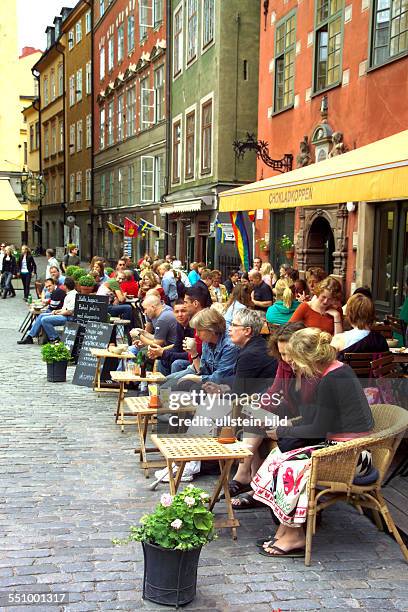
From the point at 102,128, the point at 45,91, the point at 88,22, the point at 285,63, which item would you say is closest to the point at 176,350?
the point at 285,63

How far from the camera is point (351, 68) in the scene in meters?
12.2

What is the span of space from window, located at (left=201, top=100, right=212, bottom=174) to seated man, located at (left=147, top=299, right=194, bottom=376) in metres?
13.9

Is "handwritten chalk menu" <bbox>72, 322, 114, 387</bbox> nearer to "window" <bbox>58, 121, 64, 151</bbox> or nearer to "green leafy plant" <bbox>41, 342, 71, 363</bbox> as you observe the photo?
"green leafy plant" <bbox>41, 342, 71, 363</bbox>

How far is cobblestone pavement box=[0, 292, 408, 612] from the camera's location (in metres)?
3.96

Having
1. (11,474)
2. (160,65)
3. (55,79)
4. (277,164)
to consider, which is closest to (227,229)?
(277,164)

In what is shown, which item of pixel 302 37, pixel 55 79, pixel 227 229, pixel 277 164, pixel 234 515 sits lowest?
pixel 234 515

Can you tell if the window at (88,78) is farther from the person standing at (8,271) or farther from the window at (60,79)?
the person standing at (8,271)

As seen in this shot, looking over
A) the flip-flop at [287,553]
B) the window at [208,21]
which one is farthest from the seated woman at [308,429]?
the window at [208,21]

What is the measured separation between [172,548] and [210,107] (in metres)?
19.0

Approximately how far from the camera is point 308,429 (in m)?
4.60

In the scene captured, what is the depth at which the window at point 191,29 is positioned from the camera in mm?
22828

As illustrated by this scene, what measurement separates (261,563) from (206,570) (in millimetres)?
365

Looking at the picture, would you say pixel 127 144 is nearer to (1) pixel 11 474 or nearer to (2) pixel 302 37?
(2) pixel 302 37

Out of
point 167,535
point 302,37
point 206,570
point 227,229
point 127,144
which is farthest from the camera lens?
point 127,144
